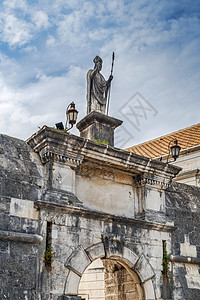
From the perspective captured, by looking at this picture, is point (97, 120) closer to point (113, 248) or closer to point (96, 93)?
point (96, 93)

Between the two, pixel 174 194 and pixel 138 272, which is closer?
pixel 138 272

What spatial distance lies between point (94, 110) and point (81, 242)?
2.89 meters

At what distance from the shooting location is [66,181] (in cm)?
736

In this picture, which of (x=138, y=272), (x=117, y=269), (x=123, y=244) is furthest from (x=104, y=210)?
(x=117, y=269)

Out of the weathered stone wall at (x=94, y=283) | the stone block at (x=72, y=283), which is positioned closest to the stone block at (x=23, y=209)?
the stone block at (x=72, y=283)

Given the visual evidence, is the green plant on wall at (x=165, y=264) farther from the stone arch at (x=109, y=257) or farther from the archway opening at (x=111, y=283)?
the archway opening at (x=111, y=283)

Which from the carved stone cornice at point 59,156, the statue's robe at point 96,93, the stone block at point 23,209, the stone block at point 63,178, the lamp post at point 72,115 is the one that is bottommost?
the stone block at point 23,209

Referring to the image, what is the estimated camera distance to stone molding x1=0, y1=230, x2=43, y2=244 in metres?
6.24

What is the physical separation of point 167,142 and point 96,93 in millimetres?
8413

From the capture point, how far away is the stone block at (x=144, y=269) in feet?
25.6

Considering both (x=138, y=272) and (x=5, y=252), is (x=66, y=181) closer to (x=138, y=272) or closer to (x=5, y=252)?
(x=5, y=252)

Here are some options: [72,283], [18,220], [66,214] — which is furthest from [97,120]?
[72,283]

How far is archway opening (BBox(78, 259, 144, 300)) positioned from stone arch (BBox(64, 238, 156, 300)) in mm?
138

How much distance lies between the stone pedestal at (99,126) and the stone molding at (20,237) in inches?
107
